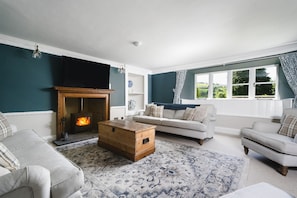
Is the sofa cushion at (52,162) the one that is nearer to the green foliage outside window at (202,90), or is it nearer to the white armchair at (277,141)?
the white armchair at (277,141)

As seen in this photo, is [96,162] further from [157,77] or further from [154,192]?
[157,77]

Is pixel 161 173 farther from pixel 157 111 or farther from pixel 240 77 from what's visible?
pixel 240 77

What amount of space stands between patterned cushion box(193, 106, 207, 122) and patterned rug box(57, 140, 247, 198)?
0.90 metres

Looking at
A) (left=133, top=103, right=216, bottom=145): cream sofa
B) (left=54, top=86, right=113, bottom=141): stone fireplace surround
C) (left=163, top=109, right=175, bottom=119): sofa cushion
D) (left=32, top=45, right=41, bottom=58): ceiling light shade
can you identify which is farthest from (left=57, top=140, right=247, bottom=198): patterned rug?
(left=32, top=45, right=41, bottom=58): ceiling light shade

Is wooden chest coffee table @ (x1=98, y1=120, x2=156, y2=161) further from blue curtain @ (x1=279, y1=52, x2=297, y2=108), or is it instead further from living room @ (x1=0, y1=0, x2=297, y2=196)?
blue curtain @ (x1=279, y1=52, x2=297, y2=108)

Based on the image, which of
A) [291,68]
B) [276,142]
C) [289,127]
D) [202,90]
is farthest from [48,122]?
[291,68]

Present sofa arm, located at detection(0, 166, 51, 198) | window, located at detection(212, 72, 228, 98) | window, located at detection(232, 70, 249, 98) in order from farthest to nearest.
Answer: window, located at detection(212, 72, 228, 98) → window, located at detection(232, 70, 249, 98) → sofa arm, located at detection(0, 166, 51, 198)

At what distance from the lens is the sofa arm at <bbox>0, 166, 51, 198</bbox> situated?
0.76 metres

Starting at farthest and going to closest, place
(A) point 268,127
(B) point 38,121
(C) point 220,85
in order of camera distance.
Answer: (C) point 220,85 < (B) point 38,121 < (A) point 268,127

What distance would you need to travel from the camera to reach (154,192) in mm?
1520

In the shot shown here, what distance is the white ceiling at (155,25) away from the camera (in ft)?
5.99

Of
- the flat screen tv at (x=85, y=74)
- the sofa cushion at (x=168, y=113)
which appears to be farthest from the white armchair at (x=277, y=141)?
the flat screen tv at (x=85, y=74)

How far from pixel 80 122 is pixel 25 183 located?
3402 millimetres

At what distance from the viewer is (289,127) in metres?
2.34
